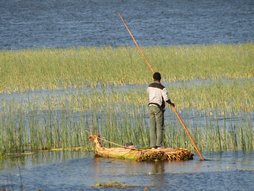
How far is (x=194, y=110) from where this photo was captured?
85.8 ft

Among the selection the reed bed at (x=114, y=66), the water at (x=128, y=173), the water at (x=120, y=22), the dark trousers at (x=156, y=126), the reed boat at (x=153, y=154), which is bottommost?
the water at (x=128, y=173)

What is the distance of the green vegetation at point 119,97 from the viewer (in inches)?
824

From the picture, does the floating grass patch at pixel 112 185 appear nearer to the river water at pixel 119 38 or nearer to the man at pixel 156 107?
the river water at pixel 119 38

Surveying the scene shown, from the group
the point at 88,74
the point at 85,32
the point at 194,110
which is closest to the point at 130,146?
the point at 194,110

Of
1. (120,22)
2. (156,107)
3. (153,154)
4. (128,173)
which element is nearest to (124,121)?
(156,107)

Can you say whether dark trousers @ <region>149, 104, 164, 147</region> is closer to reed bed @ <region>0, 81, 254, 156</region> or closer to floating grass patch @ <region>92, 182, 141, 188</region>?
reed bed @ <region>0, 81, 254, 156</region>

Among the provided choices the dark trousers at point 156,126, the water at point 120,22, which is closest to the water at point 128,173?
the dark trousers at point 156,126

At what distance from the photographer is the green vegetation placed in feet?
68.6

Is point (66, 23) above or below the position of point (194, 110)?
Answer: above

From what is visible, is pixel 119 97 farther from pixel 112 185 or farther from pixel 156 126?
pixel 112 185

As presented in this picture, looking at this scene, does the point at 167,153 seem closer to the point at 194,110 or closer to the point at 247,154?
the point at 247,154

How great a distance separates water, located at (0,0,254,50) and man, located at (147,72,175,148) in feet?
126

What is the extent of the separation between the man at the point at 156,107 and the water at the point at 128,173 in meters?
0.76

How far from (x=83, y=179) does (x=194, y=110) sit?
29.7 ft
